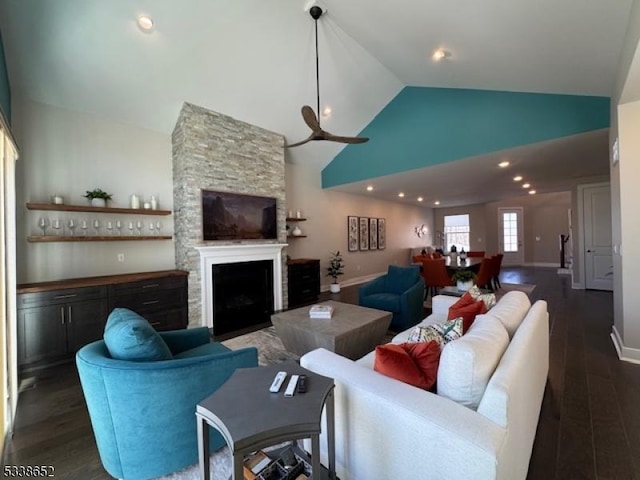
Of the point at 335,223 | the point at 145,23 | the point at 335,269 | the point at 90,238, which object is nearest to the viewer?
the point at 145,23

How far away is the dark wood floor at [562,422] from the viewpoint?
5.40 feet

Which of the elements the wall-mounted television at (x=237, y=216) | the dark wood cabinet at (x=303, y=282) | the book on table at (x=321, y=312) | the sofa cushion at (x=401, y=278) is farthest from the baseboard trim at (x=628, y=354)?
the wall-mounted television at (x=237, y=216)

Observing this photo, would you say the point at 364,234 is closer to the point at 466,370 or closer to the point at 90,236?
the point at 90,236

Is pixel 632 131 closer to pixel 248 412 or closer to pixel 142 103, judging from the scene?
pixel 248 412

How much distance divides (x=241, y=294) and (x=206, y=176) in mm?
2070

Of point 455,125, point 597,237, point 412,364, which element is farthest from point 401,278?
point 597,237

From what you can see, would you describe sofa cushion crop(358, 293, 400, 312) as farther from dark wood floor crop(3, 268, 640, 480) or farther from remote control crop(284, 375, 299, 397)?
remote control crop(284, 375, 299, 397)

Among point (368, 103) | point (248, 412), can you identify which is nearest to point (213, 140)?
point (368, 103)

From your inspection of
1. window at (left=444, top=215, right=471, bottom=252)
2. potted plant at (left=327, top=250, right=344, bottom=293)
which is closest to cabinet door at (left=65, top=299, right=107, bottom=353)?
potted plant at (left=327, top=250, right=344, bottom=293)

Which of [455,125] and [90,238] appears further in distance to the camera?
[455,125]

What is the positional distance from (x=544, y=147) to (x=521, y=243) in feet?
27.4

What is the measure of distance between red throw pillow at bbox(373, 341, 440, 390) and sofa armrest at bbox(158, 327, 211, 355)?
1.69m

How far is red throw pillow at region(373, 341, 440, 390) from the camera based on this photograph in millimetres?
1411

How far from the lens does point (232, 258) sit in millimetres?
4613
